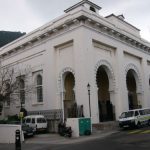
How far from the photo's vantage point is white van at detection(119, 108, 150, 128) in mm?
24609

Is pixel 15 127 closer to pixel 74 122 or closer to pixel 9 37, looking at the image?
pixel 74 122

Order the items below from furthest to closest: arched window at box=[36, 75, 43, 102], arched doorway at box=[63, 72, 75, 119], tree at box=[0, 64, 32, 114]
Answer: tree at box=[0, 64, 32, 114]
arched window at box=[36, 75, 43, 102]
arched doorway at box=[63, 72, 75, 119]

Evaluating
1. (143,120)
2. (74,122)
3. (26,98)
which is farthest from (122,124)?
(26,98)

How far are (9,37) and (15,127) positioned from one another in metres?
52.4

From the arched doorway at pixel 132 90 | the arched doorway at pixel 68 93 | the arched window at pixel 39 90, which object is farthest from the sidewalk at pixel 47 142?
the arched doorway at pixel 132 90

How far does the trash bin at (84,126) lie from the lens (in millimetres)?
22547

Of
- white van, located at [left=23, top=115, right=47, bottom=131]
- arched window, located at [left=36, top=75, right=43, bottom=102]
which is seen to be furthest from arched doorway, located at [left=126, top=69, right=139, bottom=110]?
white van, located at [left=23, top=115, right=47, bottom=131]

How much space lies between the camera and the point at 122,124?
24875 millimetres

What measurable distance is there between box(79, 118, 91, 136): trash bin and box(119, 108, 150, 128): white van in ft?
11.5

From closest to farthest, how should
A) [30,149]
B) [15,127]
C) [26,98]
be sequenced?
[30,149] < [15,127] < [26,98]

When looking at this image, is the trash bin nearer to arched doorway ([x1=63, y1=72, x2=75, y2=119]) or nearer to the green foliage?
arched doorway ([x1=63, y1=72, x2=75, y2=119])

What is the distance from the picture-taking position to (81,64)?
26.3 m

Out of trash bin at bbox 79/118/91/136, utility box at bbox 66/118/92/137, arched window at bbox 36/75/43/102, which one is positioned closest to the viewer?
utility box at bbox 66/118/92/137

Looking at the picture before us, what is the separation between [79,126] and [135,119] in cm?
550
